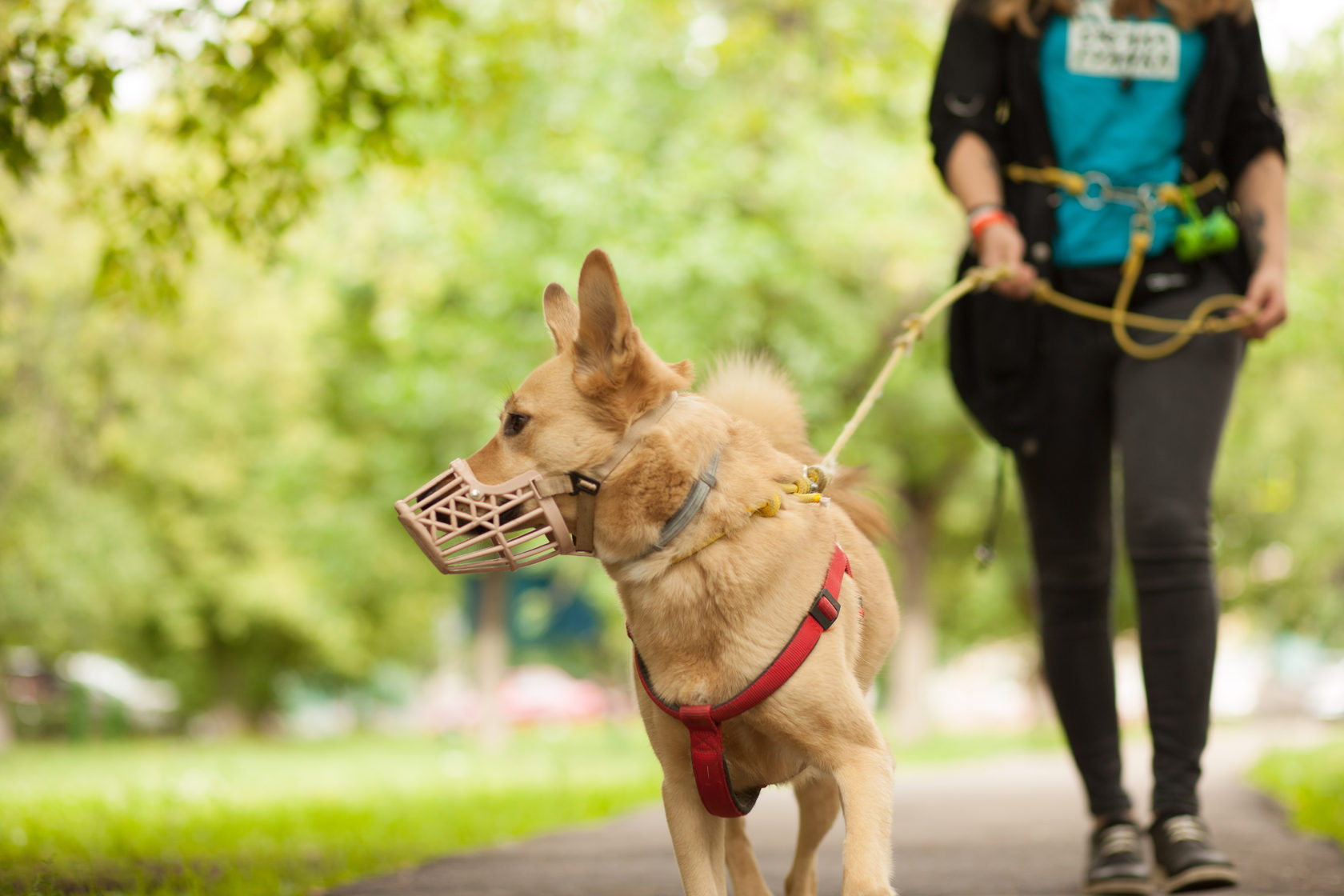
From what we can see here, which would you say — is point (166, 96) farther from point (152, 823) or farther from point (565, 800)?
point (565, 800)

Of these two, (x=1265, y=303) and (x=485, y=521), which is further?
(x=1265, y=303)

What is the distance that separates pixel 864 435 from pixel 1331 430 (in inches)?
361

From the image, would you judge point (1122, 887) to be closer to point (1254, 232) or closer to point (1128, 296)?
point (1128, 296)

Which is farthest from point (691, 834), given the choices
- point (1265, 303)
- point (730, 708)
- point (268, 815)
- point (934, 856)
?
point (268, 815)

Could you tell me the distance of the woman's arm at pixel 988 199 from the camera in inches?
162

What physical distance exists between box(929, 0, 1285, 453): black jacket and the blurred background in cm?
56

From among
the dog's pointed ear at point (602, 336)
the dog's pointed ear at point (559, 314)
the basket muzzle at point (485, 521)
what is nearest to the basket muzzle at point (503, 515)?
the basket muzzle at point (485, 521)

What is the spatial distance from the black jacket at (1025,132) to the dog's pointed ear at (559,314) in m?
1.65

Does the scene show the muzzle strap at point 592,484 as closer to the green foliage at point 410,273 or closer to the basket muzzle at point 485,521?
the basket muzzle at point 485,521

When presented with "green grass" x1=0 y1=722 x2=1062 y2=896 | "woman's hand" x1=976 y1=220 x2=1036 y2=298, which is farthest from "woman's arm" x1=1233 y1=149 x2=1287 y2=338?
"green grass" x1=0 y1=722 x2=1062 y2=896

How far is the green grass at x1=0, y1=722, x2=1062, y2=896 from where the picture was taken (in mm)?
4844

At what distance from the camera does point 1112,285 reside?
4258mm

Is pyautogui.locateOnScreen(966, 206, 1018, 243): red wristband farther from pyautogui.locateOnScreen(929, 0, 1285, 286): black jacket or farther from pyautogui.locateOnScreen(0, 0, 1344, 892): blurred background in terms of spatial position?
pyautogui.locateOnScreen(0, 0, 1344, 892): blurred background

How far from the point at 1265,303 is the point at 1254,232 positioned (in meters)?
0.28
